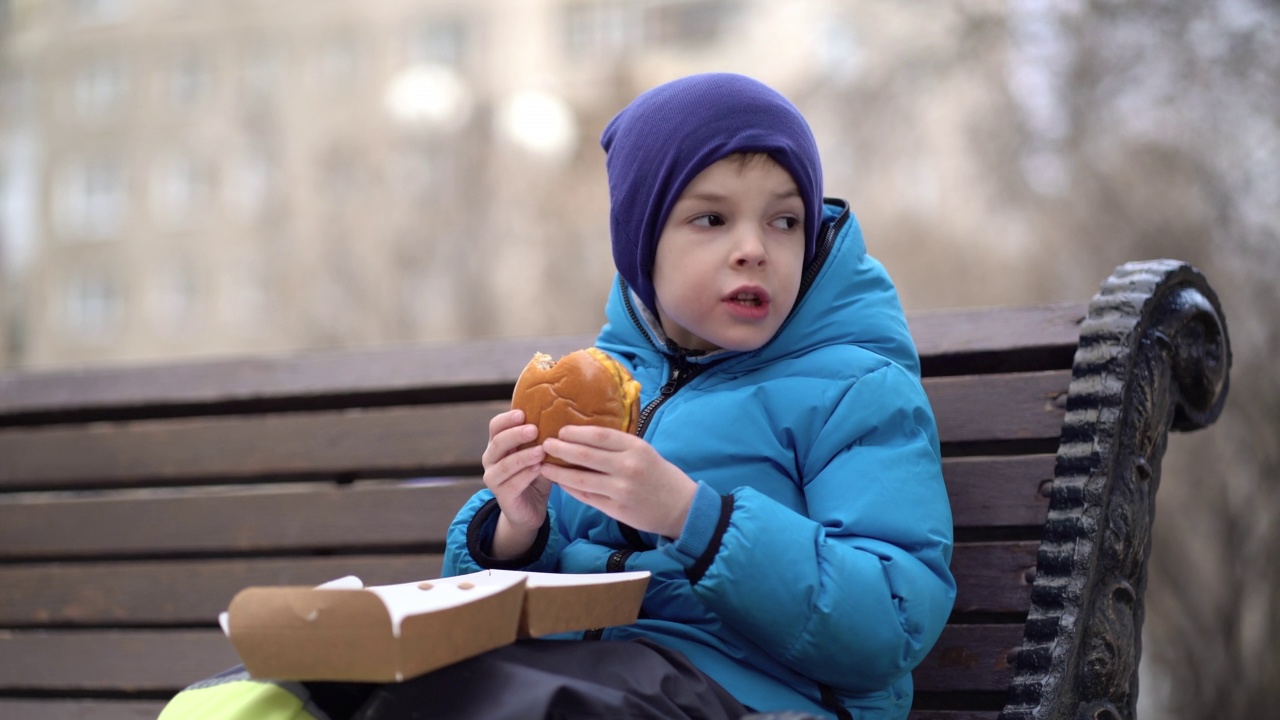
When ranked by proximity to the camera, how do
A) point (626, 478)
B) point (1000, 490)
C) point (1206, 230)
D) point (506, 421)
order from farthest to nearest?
point (1206, 230), point (1000, 490), point (506, 421), point (626, 478)

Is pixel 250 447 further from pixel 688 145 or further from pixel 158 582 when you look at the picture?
pixel 688 145

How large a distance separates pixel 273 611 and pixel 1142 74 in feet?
22.7

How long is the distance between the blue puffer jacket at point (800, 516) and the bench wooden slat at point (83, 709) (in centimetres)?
112

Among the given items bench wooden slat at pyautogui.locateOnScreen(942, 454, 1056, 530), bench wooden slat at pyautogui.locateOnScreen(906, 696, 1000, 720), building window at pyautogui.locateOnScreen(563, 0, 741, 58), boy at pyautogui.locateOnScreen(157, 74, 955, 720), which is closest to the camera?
boy at pyautogui.locateOnScreen(157, 74, 955, 720)

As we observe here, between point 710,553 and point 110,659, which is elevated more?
point 710,553

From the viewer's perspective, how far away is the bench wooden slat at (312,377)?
8.11 ft

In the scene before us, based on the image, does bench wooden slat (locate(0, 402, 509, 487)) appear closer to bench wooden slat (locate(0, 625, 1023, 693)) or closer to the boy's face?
bench wooden slat (locate(0, 625, 1023, 693))

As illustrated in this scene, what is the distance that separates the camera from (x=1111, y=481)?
6.57 feet

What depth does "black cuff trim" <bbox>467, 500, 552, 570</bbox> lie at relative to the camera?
1904 millimetres

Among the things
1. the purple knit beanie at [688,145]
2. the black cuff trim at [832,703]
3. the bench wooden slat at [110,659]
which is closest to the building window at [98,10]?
the bench wooden slat at [110,659]

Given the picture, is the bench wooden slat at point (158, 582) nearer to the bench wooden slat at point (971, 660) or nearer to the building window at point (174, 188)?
the bench wooden slat at point (971, 660)

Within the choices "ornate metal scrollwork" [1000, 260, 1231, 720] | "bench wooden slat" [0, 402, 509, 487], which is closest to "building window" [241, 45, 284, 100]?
"bench wooden slat" [0, 402, 509, 487]

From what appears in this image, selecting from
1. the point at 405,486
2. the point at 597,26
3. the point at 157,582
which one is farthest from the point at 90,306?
the point at 405,486

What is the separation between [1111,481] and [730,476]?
0.62m
